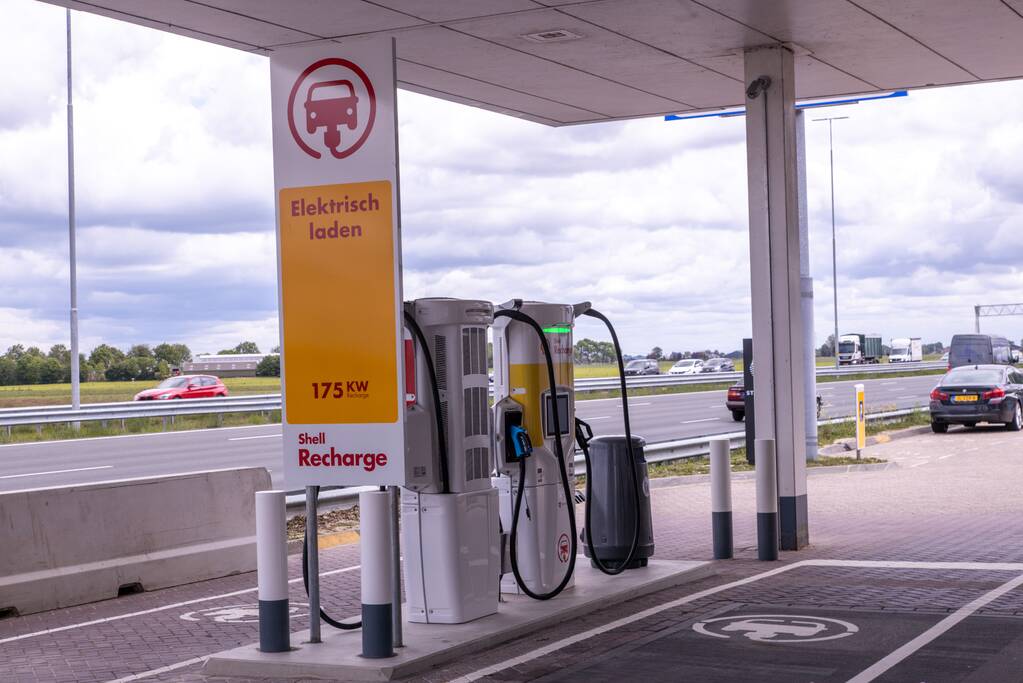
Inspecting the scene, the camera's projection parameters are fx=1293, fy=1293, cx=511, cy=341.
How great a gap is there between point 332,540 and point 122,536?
301 cm

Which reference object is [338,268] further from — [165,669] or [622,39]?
[622,39]

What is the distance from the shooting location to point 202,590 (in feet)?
35.8

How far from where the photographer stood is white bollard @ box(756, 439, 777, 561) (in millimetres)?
11367

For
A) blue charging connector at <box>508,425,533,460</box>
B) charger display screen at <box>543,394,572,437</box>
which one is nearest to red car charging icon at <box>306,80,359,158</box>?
blue charging connector at <box>508,425,533,460</box>

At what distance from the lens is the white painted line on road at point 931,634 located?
23.3 feet

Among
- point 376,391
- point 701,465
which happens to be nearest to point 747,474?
point 701,465

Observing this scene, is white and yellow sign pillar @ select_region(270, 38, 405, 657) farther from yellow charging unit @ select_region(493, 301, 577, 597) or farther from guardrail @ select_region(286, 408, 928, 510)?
guardrail @ select_region(286, 408, 928, 510)

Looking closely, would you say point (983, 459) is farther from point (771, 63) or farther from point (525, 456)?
point (525, 456)

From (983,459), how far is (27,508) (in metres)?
17.0

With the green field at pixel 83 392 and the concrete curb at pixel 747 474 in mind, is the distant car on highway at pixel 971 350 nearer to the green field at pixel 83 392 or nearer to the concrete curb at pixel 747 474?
the green field at pixel 83 392

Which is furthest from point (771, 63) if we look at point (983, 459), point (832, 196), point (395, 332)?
point (832, 196)

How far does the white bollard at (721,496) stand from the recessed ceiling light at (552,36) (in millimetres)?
3675

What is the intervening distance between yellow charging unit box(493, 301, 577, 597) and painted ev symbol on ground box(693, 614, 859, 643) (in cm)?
132

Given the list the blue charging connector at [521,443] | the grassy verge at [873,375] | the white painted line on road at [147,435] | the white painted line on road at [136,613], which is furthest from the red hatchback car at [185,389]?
the blue charging connector at [521,443]
